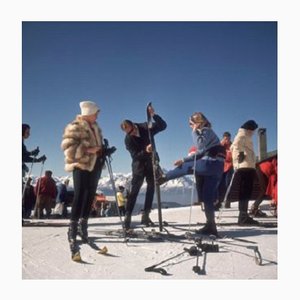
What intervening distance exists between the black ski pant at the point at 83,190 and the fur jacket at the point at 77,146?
6 cm

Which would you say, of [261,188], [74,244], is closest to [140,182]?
[74,244]

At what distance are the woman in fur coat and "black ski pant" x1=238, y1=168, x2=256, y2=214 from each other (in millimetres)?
1891

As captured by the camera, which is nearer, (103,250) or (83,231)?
(103,250)

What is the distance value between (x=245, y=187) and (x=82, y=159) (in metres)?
2.16

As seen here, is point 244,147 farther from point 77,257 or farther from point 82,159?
point 77,257

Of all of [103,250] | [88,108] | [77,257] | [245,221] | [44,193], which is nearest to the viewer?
[77,257]

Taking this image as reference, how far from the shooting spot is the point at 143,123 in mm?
3930

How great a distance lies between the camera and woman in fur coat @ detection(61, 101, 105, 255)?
2.96 metres

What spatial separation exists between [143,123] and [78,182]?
4.12 feet

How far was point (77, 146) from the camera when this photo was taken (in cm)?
299

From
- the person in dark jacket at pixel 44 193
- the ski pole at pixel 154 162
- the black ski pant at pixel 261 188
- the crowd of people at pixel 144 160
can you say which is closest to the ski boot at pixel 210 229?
the crowd of people at pixel 144 160

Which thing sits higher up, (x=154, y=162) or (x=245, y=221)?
(x=154, y=162)
